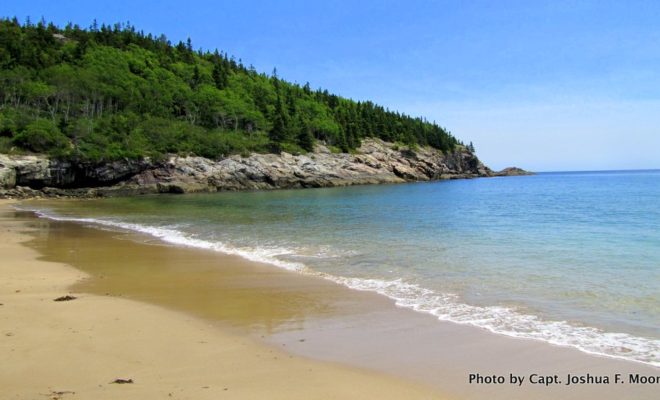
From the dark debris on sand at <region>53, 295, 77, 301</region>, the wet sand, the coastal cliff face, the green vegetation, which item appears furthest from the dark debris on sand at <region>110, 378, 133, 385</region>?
the green vegetation

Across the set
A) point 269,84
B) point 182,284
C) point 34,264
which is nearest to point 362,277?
point 182,284

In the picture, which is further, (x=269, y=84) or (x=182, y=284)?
(x=269, y=84)

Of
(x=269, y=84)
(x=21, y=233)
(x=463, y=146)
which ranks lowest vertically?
(x=21, y=233)

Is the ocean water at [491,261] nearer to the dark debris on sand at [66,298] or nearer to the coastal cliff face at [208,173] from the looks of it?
the dark debris on sand at [66,298]

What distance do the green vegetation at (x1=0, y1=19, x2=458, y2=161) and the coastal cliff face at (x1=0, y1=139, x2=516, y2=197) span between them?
8.60 feet

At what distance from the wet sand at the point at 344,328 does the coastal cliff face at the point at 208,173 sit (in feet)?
167

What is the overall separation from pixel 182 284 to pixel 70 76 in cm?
8745

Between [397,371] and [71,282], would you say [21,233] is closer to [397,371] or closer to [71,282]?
[71,282]

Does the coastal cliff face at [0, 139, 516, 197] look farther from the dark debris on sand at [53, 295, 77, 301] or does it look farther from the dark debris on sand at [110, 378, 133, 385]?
the dark debris on sand at [110, 378, 133, 385]

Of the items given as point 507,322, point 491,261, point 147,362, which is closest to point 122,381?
point 147,362

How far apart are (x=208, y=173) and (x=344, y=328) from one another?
68.0 m

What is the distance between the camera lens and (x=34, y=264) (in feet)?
48.9

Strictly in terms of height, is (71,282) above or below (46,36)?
below

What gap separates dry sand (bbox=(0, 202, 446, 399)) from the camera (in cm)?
546
